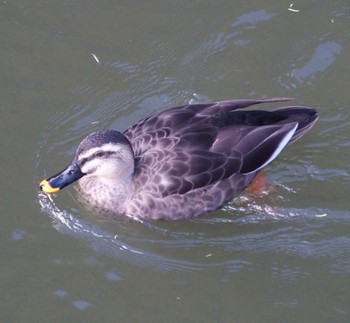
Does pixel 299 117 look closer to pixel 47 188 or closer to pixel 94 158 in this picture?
pixel 94 158

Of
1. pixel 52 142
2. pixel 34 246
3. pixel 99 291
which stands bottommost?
pixel 99 291

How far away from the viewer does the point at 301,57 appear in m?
9.09

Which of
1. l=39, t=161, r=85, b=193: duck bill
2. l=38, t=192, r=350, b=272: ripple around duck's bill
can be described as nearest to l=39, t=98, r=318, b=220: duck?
l=39, t=161, r=85, b=193: duck bill

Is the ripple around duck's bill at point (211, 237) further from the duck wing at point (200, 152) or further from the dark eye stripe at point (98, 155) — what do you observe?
the dark eye stripe at point (98, 155)

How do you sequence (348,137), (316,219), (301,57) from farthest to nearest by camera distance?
(301,57) → (348,137) → (316,219)

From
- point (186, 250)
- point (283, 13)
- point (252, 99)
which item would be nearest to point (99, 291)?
point (186, 250)

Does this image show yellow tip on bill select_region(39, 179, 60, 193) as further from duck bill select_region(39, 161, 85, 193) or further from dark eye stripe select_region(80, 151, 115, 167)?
dark eye stripe select_region(80, 151, 115, 167)

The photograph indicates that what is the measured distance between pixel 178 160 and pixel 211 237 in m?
0.75

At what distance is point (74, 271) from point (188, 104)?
2.17 m

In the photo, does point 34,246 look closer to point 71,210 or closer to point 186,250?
point 71,210

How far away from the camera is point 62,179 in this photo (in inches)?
300

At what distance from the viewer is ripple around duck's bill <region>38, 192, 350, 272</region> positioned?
24.8ft

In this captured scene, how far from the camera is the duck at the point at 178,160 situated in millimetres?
7684

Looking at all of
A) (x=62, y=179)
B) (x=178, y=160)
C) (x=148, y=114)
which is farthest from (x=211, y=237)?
(x=148, y=114)
